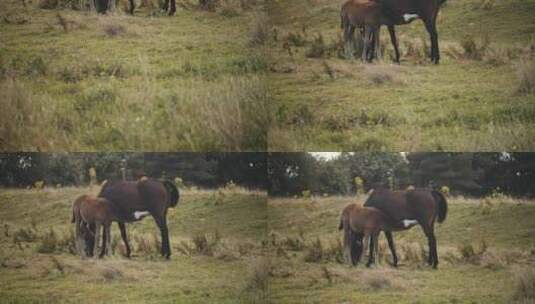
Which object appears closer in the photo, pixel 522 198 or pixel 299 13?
pixel 522 198

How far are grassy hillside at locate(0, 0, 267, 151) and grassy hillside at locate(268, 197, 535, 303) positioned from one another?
74cm

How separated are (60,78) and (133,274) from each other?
1564mm

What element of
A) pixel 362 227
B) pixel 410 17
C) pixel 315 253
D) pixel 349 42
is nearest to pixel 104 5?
pixel 349 42

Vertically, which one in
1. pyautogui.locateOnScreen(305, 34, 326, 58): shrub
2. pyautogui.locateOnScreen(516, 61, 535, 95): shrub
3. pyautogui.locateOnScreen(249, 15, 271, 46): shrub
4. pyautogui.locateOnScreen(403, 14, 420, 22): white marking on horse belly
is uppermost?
pyautogui.locateOnScreen(403, 14, 420, 22): white marking on horse belly

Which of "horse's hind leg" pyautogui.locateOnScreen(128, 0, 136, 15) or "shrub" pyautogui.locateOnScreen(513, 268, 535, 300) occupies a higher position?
"horse's hind leg" pyautogui.locateOnScreen(128, 0, 136, 15)

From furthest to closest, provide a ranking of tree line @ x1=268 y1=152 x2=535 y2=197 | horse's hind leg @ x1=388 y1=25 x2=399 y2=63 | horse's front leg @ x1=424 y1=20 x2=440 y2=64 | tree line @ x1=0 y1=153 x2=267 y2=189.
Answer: horse's hind leg @ x1=388 y1=25 x2=399 y2=63, horse's front leg @ x1=424 y1=20 x2=440 y2=64, tree line @ x1=0 y1=153 x2=267 y2=189, tree line @ x1=268 y1=152 x2=535 y2=197

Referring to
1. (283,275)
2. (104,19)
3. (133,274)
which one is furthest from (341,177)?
(104,19)

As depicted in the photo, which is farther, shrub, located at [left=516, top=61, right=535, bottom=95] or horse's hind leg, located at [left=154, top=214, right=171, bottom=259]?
horse's hind leg, located at [left=154, top=214, right=171, bottom=259]

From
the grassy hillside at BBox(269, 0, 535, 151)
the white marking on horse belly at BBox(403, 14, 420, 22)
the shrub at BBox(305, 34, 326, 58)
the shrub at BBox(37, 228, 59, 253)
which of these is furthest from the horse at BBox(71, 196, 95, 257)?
the white marking on horse belly at BBox(403, 14, 420, 22)

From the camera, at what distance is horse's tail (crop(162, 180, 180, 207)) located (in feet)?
20.5

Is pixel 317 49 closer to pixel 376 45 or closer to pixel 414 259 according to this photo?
pixel 376 45

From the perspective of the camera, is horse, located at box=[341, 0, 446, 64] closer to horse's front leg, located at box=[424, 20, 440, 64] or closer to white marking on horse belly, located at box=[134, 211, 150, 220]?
horse's front leg, located at box=[424, 20, 440, 64]

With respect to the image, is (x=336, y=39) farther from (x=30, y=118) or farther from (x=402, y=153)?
(x=30, y=118)

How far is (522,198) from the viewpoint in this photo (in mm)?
5980
